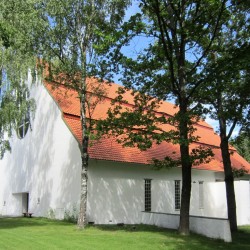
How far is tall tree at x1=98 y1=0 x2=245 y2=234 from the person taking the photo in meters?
15.9

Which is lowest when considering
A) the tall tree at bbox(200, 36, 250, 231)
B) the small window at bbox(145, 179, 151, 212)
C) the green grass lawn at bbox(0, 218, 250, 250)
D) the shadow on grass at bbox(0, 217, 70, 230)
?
the green grass lawn at bbox(0, 218, 250, 250)

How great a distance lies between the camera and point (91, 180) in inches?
876

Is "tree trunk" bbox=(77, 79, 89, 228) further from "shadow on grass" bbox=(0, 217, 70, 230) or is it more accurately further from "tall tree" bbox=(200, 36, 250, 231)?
"tall tree" bbox=(200, 36, 250, 231)

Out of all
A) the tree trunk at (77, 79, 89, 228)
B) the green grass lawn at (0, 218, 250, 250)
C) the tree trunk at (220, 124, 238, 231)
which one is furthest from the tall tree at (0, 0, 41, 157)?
the tree trunk at (220, 124, 238, 231)

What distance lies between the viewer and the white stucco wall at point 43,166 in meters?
23.1

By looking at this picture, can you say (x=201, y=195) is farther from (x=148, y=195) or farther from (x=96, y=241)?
(x=96, y=241)

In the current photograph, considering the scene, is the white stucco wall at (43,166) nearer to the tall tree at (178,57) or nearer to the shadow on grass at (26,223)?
the shadow on grass at (26,223)

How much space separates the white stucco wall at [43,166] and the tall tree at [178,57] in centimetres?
717

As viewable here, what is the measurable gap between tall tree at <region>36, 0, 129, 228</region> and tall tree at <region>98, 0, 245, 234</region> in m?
1.44

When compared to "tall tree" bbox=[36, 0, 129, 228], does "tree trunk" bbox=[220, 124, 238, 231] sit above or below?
below

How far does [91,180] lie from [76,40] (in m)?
8.20

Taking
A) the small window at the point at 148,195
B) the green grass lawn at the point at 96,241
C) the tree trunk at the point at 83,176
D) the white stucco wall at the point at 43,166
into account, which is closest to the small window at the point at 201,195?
the small window at the point at 148,195

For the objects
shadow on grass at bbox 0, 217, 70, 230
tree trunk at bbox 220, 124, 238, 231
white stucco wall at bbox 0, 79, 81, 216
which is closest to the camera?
shadow on grass at bbox 0, 217, 70, 230

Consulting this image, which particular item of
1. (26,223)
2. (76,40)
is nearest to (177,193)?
(26,223)
